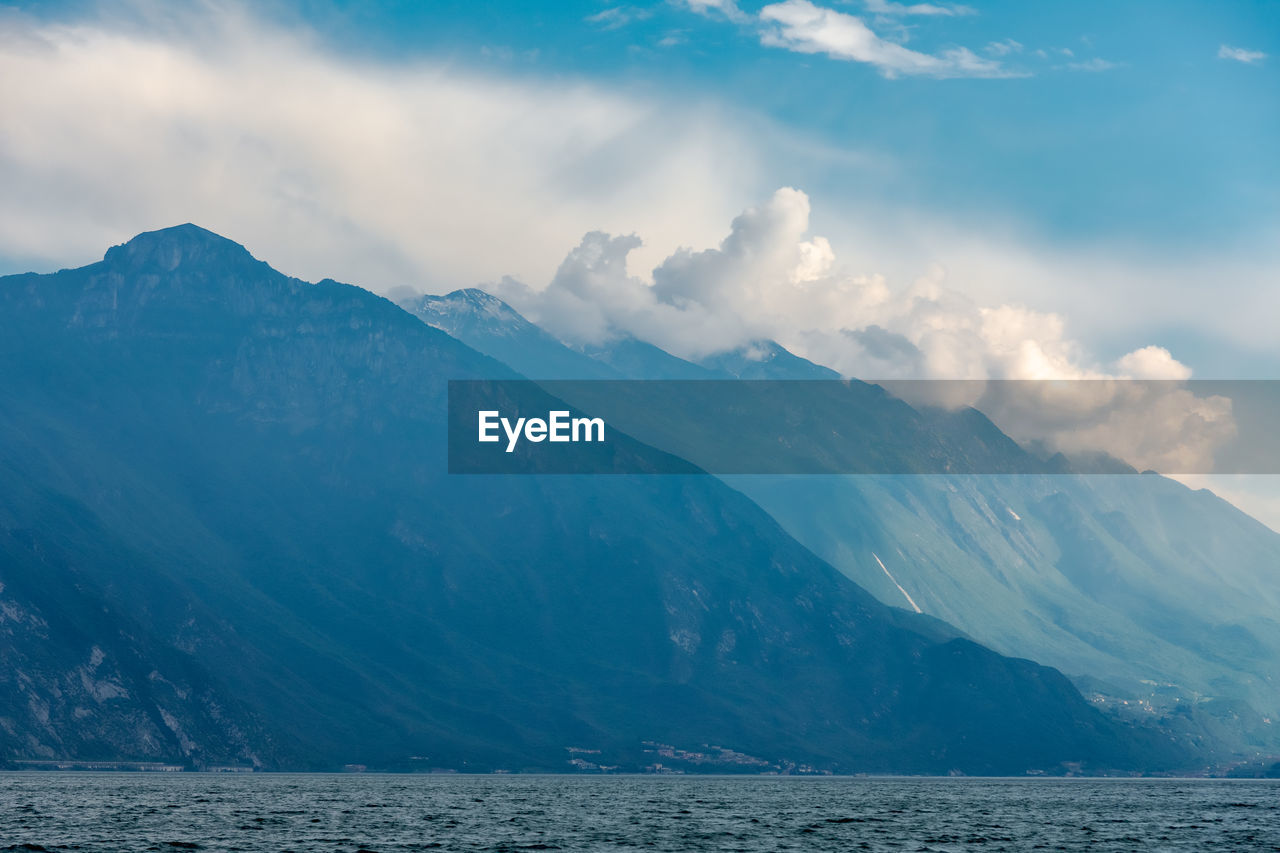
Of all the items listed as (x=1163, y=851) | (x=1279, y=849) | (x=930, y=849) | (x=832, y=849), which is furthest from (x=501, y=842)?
(x=1279, y=849)

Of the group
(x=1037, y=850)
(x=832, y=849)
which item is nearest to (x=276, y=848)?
(x=832, y=849)

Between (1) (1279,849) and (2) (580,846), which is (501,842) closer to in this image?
(2) (580,846)

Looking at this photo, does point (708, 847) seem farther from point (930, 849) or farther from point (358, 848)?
point (358, 848)

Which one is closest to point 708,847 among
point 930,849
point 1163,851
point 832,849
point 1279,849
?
point 832,849

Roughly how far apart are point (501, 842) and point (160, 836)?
43294 mm

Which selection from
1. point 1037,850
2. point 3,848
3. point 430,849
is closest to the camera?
point 3,848

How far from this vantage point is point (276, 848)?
181 meters

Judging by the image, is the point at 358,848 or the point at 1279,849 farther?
the point at 1279,849

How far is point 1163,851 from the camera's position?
197 meters

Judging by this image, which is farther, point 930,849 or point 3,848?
point 930,849

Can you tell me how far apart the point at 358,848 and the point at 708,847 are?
42.5m

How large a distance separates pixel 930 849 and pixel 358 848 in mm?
69787

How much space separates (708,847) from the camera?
632 feet

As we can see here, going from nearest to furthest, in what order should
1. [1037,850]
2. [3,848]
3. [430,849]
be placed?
[3,848] < [430,849] < [1037,850]
